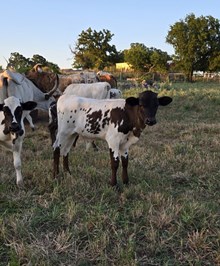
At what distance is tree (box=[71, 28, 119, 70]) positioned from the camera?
59.1m

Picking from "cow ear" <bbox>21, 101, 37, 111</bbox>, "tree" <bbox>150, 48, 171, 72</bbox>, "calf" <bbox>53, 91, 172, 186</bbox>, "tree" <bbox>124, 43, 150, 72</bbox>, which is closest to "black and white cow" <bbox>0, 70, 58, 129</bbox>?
"cow ear" <bbox>21, 101, 37, 111</bbox>

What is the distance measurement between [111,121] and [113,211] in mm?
1728

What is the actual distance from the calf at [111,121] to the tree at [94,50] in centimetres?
5266

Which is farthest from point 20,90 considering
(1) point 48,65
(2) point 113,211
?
(1) point 48,65

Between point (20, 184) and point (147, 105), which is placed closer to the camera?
point (147, 105)

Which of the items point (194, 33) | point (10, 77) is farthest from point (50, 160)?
point (194, 33)

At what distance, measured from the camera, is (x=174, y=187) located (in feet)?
19.6

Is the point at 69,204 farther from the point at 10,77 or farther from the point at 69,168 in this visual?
the point at 10,77

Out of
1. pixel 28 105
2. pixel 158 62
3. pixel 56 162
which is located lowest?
pixel 56 162

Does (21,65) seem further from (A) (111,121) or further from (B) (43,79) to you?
(A) (111,121)

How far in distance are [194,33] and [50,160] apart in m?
52.7

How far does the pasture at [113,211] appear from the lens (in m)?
3.75

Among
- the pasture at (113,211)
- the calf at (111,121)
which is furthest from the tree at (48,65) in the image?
the calf at (111,121)

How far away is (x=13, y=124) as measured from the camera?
5.55m
